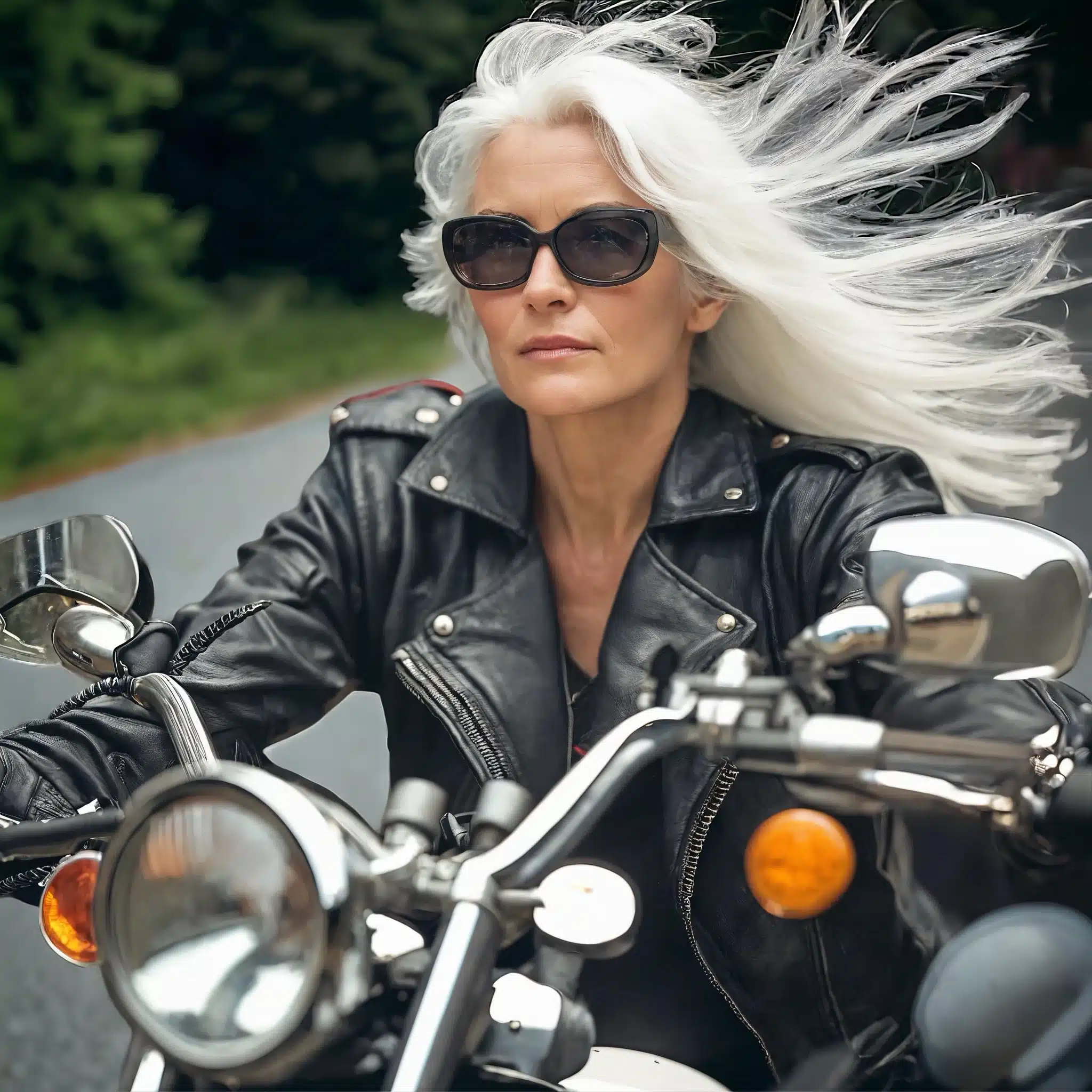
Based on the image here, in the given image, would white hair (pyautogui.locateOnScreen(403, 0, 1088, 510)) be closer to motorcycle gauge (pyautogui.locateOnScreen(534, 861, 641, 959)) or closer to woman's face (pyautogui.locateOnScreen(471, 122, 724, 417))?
woman's face (pyautogui.locateOnScreen(471, 122, 724, 417))

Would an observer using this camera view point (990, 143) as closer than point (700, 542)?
No

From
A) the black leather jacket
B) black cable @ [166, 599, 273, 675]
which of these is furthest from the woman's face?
black cable @ [166, 599, 273, 675]

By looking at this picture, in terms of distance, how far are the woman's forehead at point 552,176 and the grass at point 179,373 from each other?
0.51m

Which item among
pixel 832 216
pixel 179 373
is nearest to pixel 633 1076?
pixel 832 216

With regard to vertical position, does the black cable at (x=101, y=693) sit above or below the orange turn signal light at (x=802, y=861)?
above

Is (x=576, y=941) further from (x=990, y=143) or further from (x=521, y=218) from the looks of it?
(x=990, y=143)

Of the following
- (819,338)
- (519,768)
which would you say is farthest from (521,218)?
(519,768)

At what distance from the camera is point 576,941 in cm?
81

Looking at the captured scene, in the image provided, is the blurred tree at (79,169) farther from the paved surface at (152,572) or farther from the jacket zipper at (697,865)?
the jacket zipper at (697,865)

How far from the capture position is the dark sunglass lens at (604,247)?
1283 mm

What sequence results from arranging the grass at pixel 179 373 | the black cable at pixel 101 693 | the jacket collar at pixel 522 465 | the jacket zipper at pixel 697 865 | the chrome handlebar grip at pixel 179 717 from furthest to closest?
the grass at pixel 179 373
the jacket collar at pixel 522 465
the jacket zipper at pixel 697 865
the black cable at pixel 101 693
the chrome handlebar grip at pixel 179 717

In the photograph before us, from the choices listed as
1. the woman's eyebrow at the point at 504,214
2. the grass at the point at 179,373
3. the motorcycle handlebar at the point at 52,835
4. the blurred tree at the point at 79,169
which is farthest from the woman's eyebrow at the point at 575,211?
the blurred tree at the point at 79,169

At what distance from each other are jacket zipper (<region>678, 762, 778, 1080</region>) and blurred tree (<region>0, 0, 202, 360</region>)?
1.12m

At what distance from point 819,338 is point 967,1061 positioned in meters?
0.78
